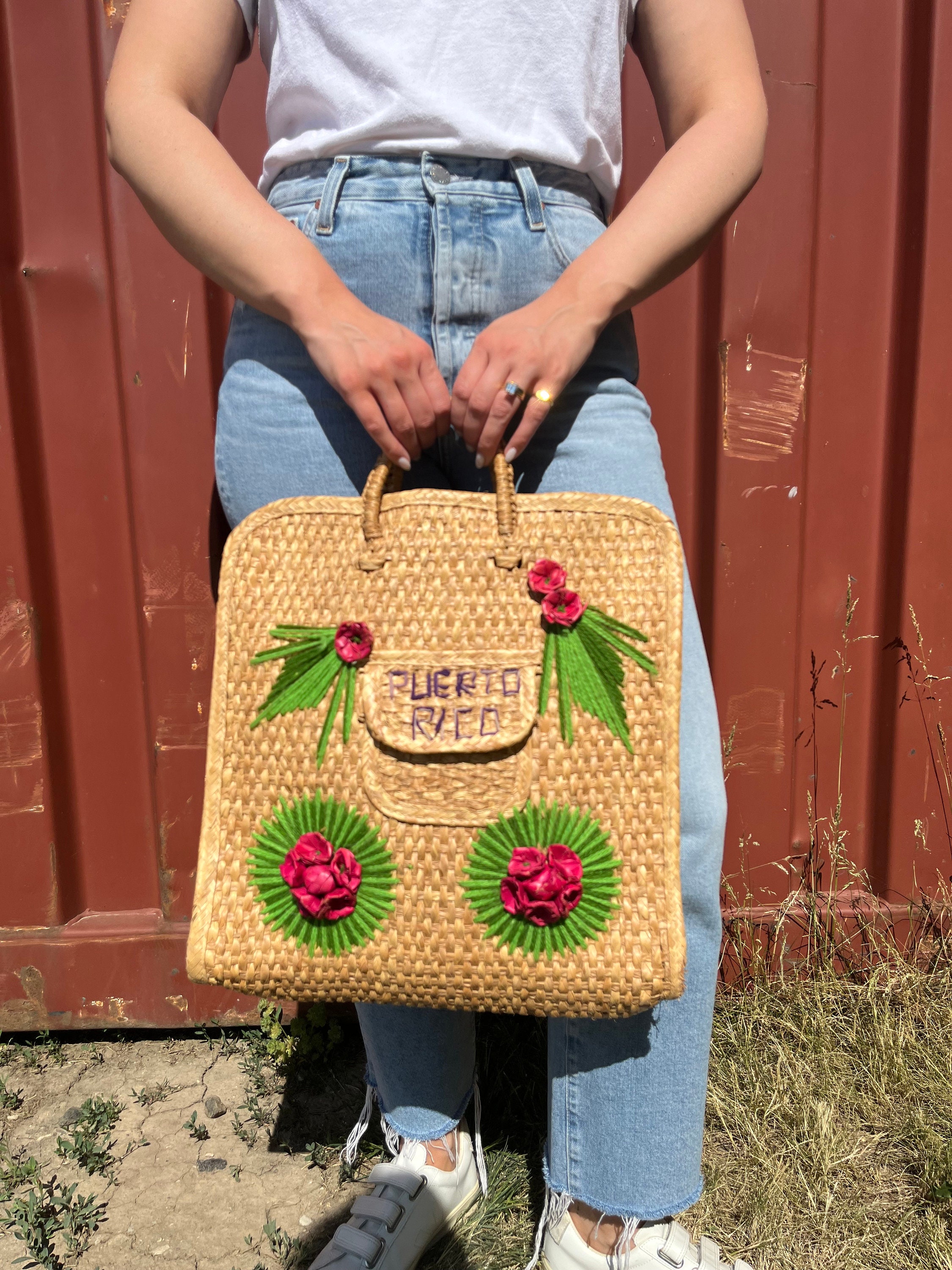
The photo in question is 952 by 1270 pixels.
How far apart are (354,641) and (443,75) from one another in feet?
2.28

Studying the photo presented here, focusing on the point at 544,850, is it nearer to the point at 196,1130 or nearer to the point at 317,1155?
the point at 317,1155

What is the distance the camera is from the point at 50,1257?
4.72ft

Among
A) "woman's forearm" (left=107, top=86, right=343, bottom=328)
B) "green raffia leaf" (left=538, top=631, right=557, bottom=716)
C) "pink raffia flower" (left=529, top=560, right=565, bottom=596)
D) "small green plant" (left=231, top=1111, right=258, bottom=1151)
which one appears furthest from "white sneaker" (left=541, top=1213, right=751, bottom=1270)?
"woman's forearm" (left=107, top=86, right=343, bottom=328)

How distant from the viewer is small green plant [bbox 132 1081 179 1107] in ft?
5.94

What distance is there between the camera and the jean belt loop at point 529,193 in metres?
1.09

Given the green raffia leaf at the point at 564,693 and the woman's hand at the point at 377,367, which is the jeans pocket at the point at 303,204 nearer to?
the woman's hand at the point at 377,367

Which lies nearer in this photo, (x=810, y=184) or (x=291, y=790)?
(x=291, y=790)

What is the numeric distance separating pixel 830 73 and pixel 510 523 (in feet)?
4.47

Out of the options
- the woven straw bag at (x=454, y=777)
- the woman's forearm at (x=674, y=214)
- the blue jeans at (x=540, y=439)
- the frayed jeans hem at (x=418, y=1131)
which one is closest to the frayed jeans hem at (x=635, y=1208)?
the blue jeans at (x=540, y=439)

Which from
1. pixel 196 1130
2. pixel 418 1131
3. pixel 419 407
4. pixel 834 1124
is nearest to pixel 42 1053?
pixel 196 1130

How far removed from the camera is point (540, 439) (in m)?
1.15

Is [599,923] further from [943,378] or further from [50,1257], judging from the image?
[943,378]

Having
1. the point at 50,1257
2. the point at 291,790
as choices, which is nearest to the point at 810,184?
the point at 291,790

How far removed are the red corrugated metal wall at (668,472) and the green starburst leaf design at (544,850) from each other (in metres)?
1.01
